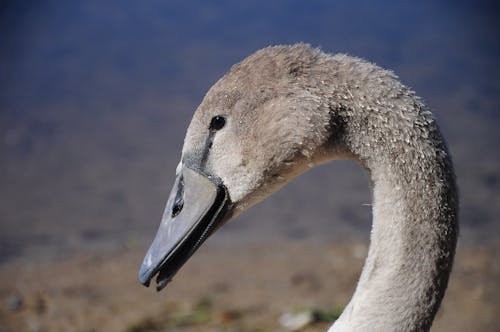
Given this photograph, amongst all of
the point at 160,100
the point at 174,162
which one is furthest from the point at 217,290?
the point at 160,100

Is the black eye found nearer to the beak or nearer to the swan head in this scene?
the swan head

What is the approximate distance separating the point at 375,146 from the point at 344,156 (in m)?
0.14

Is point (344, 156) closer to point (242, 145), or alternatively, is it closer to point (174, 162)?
point (242, 145)

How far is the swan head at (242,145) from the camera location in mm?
2779

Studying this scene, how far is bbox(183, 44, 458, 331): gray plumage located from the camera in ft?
8.72

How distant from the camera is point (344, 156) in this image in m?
2.80

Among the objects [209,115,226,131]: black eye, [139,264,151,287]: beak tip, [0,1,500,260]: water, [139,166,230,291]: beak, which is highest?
[209,115,226,131]: black eye

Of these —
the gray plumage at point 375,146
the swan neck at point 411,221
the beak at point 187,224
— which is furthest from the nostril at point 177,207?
the swan neck at point 411,221

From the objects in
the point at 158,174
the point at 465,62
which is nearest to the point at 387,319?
the point at 158,174

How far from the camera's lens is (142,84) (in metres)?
11.3

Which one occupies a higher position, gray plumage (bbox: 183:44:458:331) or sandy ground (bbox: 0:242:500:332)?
gray plumage (bbox: 183:44:458:331)

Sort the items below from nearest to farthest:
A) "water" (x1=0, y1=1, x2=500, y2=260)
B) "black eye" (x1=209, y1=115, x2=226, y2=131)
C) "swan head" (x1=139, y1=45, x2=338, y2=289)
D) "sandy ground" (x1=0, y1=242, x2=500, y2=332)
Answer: "swan head" (x1=139, y1=45, x2=338, y2=289) < "black eye" (x1=209, y1=115, x2=226, y2=131) < "sandy ground" (x1=0, y1=242, x2=500, y2=332) < "water" (x1=0, y1=1, x2=500, y2=260)

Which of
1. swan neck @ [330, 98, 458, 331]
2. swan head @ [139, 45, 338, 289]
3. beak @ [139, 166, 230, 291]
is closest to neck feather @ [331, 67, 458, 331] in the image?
swan neck @ [330, 98, 458, 331]

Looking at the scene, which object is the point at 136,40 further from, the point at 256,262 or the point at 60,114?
the point at 256,262
